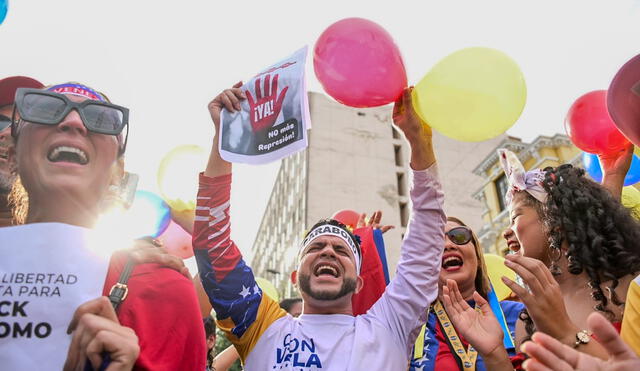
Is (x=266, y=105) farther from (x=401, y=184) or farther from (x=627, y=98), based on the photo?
(x=401, y=184)

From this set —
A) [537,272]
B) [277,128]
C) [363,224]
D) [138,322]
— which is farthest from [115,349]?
[363,224]

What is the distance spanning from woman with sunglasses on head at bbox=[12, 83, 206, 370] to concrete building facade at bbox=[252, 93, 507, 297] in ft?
93.3

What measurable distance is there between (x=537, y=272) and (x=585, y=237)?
722mm

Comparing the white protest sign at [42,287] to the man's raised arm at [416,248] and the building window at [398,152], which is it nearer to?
the man's raised arm at [416,248]

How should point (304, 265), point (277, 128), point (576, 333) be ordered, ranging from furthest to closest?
point (304, 265) → point (277, 128) → point (576, 333)

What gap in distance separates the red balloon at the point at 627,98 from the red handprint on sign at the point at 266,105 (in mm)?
1471

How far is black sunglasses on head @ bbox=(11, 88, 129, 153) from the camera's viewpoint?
1567mm

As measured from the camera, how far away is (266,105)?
2484 millimetres

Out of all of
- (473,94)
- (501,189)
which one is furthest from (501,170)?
(473,94)

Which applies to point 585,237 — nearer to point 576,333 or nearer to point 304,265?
point 576,333

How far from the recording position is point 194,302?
1523 mm

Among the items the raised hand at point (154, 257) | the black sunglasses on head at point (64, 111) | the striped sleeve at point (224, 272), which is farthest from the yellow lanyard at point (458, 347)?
the black sunglasses on head at point (64, 111)

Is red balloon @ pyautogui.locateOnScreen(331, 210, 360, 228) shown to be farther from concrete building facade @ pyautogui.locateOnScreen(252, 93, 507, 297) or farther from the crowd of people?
concrete building facade @ pyautogui.locateOnScreen(252, 93, 507, 297)

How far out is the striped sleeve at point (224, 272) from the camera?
2.56 m
